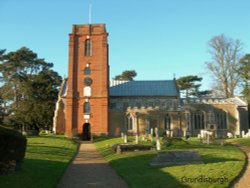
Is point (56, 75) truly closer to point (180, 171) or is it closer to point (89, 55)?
point (89, 55)

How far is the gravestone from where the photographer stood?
13922 mm

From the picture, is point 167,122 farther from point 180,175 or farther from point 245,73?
point 180,175

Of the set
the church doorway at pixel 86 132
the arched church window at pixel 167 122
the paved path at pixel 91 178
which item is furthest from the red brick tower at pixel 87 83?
the paved path at pixel 91 178

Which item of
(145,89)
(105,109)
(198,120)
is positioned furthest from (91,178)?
(145,89)

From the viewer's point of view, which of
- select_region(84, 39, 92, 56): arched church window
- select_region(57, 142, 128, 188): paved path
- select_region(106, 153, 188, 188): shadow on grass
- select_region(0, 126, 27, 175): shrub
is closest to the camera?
select_region(106, 153, 188, 188): shadow on grass

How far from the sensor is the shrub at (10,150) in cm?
1091

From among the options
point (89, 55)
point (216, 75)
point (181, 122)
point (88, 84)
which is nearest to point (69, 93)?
point (88, 84)

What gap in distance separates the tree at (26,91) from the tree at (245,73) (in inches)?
1330

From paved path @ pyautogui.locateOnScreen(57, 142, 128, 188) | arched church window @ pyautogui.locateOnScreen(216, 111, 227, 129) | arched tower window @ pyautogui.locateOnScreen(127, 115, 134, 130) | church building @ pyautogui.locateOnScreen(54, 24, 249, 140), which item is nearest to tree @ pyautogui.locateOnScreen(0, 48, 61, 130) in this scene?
church building @ pyautogui.locateOnScreen(54, 24, 249, 140)

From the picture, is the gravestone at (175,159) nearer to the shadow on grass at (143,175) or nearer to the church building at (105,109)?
the shadow on grass at (143,175)

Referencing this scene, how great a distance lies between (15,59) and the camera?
207 ft

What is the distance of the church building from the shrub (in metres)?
31.8

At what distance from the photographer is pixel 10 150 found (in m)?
11.2

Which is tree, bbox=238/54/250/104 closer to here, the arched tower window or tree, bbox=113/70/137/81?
the arched tower window
